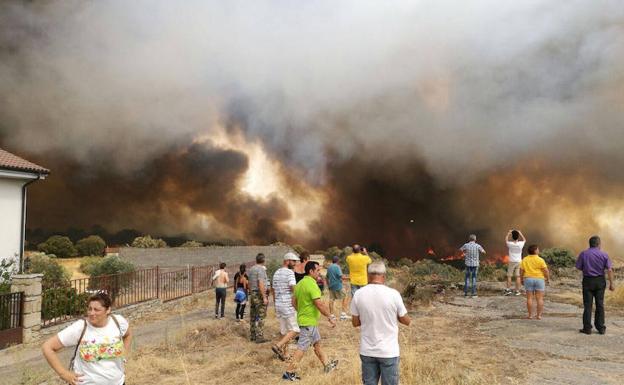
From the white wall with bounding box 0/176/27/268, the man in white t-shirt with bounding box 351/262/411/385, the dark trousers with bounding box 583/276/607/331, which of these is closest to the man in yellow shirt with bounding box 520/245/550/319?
the dark trousers with bounding box 583/276/607/331

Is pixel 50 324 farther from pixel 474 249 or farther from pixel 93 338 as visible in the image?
pixel 474 249

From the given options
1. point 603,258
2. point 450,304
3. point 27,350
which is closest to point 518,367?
point 603,258

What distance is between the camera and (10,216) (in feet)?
63.2

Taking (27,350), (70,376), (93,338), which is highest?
(93,338)

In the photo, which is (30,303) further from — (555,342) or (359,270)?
(555,342)

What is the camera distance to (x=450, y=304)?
1583 cm

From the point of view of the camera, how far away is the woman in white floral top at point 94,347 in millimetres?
4250

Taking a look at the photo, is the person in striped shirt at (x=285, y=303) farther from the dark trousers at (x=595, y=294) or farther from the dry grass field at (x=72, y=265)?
the dry grass field at (x=72, y=265)

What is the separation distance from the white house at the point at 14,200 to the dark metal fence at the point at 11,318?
8232mm

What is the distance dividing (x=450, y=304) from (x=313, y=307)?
31.0ft

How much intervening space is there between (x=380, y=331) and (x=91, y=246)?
158 feet

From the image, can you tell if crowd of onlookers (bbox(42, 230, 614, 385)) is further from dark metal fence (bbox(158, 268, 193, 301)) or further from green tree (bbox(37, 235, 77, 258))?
green tree (bbox(37, 235, 77, 258))

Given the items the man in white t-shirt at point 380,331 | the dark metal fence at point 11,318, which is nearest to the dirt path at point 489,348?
the dark metal fence at point 11,318

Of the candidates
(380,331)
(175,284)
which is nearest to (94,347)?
(380,331)
